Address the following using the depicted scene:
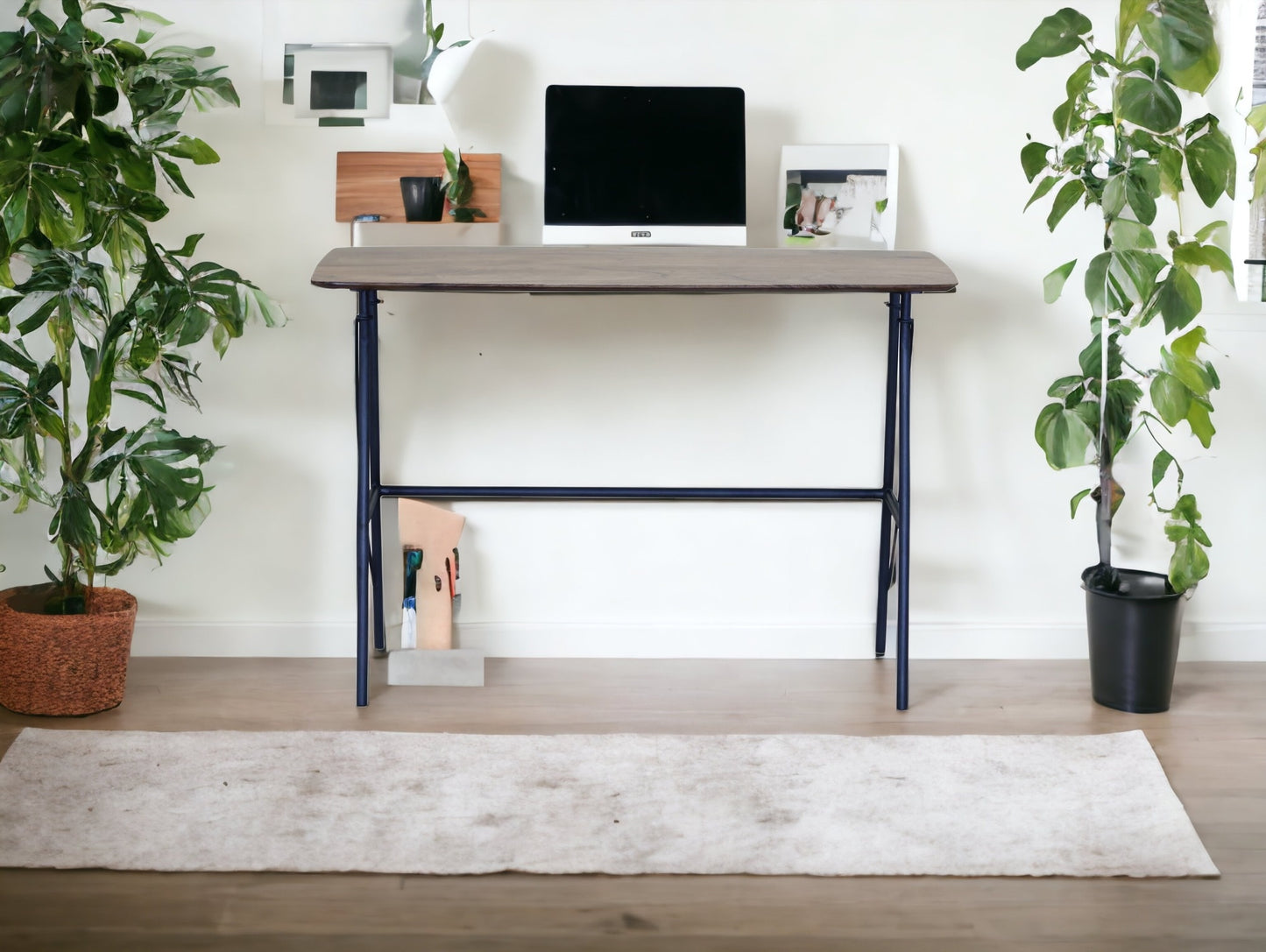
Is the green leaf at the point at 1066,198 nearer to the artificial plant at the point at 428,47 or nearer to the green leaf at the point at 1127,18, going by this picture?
the green leaf at the point at 1127,18

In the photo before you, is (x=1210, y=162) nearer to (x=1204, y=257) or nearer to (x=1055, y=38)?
(x=1204, y=257)

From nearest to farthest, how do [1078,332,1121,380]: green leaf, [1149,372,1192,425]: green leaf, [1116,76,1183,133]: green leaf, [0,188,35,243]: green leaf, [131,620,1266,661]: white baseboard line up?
[0,188,35,243]: green leaf, [1116,76,1183,133]: green leaf, [1149,372,1192,425]: green leaf, [1078,332,1121,380]: green leaf, [131,620,1266,661]: white baseboard

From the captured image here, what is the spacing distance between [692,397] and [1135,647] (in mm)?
1099

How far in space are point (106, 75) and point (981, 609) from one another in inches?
87.4

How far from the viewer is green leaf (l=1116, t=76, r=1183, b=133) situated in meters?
2.18

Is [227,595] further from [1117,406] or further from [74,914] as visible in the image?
[1117,406]

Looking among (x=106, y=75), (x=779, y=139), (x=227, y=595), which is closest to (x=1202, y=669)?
(x=779, y=139)

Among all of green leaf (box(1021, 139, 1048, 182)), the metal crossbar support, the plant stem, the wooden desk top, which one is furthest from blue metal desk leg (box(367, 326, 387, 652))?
green leaf (box(1021, 139, 1048, 182))

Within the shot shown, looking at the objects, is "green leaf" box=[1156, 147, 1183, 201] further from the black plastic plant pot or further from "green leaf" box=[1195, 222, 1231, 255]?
the black plastic plant pot

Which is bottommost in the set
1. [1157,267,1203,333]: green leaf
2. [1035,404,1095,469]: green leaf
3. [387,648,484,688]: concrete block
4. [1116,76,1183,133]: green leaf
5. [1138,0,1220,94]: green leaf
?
[387,648,484,688]: concrete block

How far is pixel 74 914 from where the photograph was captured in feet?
5.32

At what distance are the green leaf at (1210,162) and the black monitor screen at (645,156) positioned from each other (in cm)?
89

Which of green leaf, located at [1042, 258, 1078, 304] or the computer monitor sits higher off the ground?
the computer monitor

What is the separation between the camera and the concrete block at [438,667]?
254 cm
